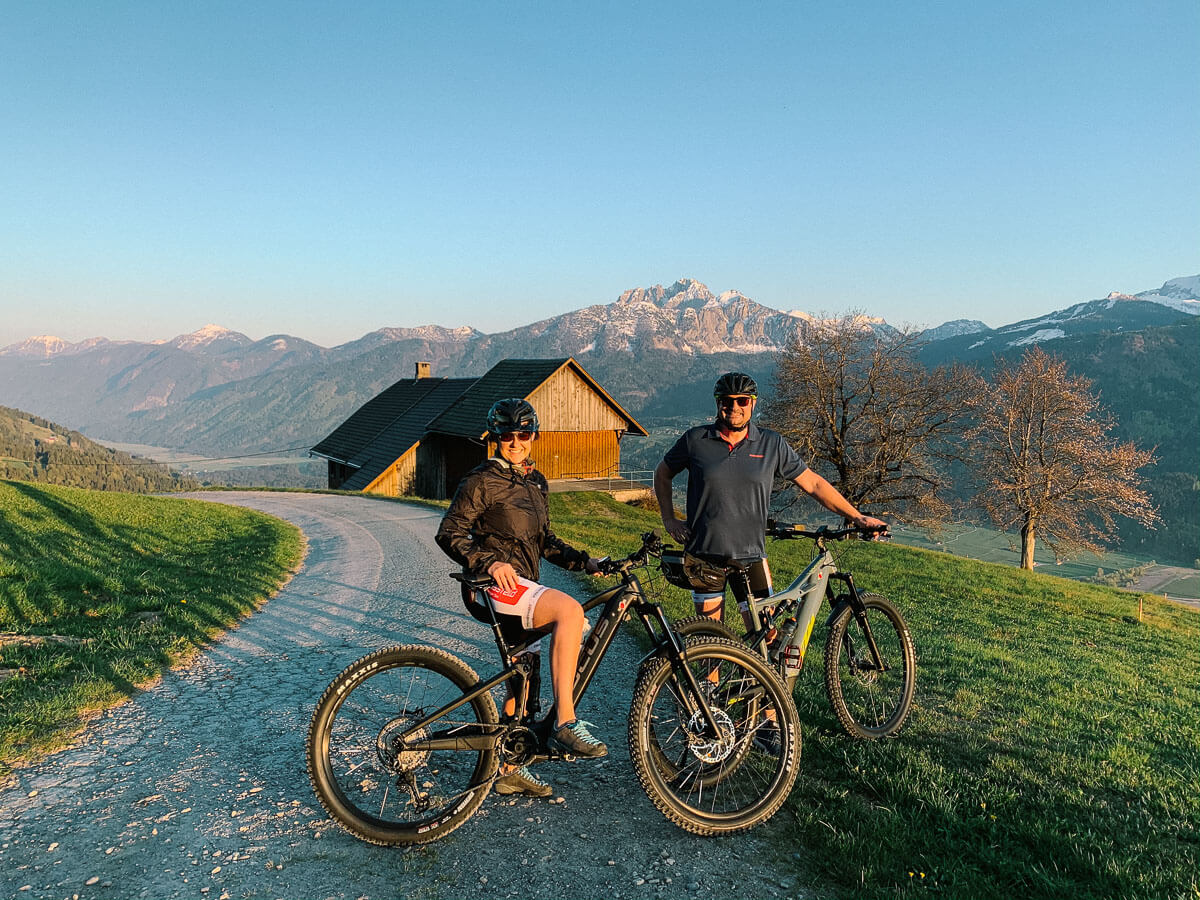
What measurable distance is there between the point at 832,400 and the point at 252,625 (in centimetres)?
2963

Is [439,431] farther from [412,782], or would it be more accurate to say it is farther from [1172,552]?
[1172,552]

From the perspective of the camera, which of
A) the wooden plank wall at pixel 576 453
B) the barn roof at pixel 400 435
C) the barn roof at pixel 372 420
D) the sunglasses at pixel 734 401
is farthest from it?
the barn roof at pixel 372 420

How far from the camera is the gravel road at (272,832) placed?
3686mm

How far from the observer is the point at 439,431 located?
3975 cm

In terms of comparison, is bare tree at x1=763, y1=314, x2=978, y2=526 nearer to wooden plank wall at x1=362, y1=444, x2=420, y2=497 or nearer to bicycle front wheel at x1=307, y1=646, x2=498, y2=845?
wooden plank wall at x1=362, y1=444, x2=420, y2=497

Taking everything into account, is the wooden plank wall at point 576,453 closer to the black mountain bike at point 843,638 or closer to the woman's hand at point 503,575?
the black mountain bike at point 843,638

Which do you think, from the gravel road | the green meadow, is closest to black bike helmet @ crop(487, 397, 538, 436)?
the gravel road

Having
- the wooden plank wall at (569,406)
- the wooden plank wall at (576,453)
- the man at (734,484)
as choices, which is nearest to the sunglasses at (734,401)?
the man at (734,484)

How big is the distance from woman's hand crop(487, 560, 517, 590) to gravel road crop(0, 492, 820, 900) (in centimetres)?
151

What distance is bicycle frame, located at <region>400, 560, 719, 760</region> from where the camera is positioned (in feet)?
13.6

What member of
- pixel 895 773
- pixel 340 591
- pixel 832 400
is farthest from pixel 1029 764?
pixel 832 400

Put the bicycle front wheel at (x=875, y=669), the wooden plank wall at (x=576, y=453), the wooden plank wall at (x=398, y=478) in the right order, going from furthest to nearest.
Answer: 1. the wooden plank wall at (x=398, y=478)
2. the wooden plank wall at (x=576, y=453)
3. the bicycle front wheel at (x=875, y=669)

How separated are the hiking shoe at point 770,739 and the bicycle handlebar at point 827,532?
1.43 metres

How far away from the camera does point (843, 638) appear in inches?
221
